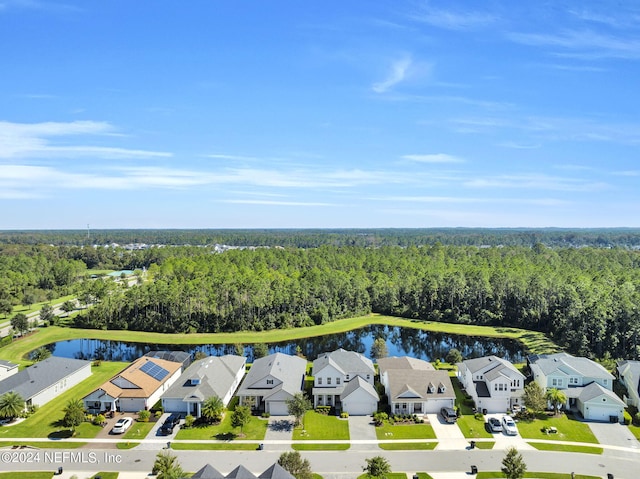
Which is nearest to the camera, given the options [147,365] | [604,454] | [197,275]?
[604,454]

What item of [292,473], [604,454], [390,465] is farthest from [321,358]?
[604,454]

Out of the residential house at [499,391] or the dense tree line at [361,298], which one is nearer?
the residential house at [499,391]

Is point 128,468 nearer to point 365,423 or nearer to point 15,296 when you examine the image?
point 365,423

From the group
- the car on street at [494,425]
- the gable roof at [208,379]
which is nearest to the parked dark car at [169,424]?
the gable roof at [208,379]

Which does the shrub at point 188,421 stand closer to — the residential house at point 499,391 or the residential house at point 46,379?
the residential house at point 46,379

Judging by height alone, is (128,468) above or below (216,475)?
below

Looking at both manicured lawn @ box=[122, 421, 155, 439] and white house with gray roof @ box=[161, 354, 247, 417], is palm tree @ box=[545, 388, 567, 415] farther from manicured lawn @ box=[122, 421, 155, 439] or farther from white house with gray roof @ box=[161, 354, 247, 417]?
manicured lawn @ box=[122, 421, 155, 439]

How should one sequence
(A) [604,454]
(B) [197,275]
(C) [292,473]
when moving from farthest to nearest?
(B) [197,275], (A) [604,454], (C) [292,473]

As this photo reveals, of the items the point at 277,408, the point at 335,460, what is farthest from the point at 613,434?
the point at 277,408
